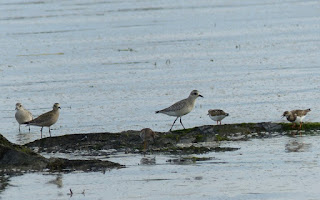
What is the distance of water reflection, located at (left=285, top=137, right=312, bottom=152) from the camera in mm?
14559

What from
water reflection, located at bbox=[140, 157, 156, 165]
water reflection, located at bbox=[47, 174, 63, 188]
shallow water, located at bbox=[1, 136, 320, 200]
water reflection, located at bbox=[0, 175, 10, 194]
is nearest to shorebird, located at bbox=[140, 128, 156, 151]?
shallow water, located at bbox=[1, 136, 320, 200]

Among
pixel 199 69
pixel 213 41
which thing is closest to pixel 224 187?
pixel 199 69

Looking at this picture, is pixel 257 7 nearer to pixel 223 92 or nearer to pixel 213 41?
pixel 213 41

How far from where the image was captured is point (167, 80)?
26.3 meters

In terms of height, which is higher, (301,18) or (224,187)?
(301,18)

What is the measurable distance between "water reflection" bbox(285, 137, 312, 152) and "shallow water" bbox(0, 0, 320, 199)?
126mm

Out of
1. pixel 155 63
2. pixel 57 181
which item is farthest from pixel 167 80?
pixel 57 181

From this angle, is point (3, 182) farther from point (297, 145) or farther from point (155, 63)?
point (155, 63)

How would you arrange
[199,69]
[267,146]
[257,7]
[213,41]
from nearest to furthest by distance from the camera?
1. [267,146]
2. [199,69]
3. [213,41]
4. [257,7]

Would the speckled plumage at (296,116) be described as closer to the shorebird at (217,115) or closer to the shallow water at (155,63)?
the shorebird at (217,115)

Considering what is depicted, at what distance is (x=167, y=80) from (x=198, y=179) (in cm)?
1391

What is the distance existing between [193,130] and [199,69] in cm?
1228

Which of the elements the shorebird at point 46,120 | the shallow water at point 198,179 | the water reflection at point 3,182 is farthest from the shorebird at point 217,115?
the water reflection at point 3,182

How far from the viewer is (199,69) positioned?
28.4 m
